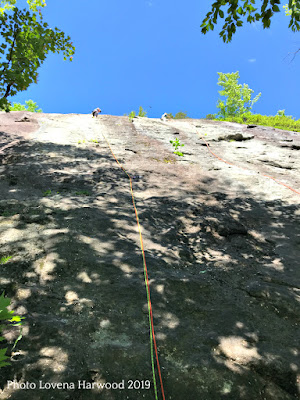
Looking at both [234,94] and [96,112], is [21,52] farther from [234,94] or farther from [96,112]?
[234,94]

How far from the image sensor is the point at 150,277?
4020 millimetres

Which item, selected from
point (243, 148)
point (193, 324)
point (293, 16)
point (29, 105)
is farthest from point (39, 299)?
point (29, 105)

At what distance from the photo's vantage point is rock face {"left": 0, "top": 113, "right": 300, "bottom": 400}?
254cm

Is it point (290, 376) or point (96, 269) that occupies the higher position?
point (96, 269)

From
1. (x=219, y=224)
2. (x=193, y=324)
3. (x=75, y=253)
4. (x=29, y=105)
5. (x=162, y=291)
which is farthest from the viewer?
(x=29, y=105)

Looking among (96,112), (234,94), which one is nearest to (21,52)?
(96,112)

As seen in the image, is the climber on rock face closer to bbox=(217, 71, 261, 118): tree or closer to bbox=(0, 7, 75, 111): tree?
bbox=(0, 7, 75, 111): tree

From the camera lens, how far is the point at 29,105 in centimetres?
4938

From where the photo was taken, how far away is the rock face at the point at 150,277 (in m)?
2.54

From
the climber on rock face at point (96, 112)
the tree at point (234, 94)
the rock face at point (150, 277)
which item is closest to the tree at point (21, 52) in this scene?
the rock face at point (150, 277)

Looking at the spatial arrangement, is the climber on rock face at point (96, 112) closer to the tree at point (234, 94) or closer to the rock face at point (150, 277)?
the rock face at point (150, 277)

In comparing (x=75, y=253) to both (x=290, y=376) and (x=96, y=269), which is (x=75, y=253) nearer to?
(x=96, y=269)

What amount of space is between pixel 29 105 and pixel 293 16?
5438cm

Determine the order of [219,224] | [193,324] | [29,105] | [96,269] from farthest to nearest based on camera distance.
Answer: [29,105] → [219,224] → [96,269] → [193,324]
